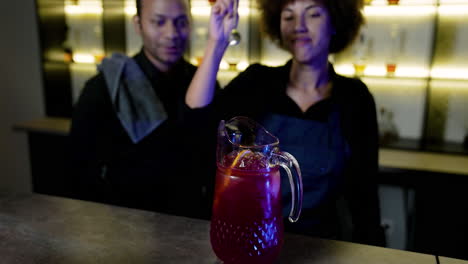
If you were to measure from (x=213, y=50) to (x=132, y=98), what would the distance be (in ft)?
1.77

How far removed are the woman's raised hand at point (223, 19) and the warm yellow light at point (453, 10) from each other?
188 centimetres

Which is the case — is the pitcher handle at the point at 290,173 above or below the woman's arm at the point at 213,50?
below

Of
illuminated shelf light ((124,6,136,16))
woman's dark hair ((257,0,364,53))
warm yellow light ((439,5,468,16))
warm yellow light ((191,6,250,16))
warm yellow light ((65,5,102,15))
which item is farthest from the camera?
warm yellow light ((65,5,102,15))

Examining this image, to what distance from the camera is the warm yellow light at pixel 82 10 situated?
3279 millimetres

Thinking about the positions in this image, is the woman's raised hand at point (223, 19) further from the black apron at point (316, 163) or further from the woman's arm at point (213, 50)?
the black apron at point (316, 163)

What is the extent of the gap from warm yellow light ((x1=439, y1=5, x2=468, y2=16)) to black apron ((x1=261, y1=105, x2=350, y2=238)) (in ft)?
5.14

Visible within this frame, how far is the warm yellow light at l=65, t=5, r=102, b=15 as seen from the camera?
3279 mm

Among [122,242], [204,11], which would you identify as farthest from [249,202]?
[204,11]

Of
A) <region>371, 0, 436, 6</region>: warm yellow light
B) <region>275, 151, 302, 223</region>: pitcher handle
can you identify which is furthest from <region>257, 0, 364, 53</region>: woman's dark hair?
<region>371, 0, 436, 6</region>: warm yellow light

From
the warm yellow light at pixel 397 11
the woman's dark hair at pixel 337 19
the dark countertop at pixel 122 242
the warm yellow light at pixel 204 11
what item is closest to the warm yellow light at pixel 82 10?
the warm yellow light at pixel 204 11

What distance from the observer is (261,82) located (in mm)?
1381

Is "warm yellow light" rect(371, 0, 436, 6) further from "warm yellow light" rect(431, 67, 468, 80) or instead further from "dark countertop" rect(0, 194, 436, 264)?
"dark countertop" rect(0, 194, 436, 264)

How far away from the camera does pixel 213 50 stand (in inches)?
43.2

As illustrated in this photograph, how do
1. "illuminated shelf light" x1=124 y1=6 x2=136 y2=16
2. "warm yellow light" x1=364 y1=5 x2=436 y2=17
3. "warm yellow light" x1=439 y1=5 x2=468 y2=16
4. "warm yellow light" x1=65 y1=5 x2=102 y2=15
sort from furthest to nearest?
"warm yellow light" x1=65 y1=5 x2=102 y2=15, "illuminated shelf light" x1=124 y1=6 x2=136 y2=16, "warm yellow light" x1=364 y1=5 x2=436 y2=17, "warm yellow light" x1=439 y1=5 x2=468 y2=16
